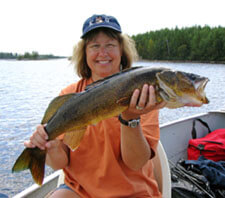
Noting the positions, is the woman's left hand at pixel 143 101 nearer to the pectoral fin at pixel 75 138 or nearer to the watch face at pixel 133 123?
the watch face at pixel 133 123

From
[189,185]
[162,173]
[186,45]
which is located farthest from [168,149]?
[186,45]

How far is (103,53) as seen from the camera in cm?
275

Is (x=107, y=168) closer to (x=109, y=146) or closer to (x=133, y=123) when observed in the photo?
(x=109, y=146)

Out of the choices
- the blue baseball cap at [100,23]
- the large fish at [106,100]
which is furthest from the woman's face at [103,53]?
Answer: the large fish at [106,100]

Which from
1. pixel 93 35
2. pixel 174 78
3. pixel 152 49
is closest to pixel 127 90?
pixel 174 78

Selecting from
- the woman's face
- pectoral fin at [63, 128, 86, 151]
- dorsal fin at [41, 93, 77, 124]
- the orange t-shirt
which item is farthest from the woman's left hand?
the woman's face

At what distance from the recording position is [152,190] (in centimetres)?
255

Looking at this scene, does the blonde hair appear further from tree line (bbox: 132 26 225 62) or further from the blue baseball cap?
tree line (bbox: 132 26 225 62)

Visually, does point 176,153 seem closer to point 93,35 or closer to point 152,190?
point 152,190

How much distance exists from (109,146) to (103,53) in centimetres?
112

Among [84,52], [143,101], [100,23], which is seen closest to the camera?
[143,101]

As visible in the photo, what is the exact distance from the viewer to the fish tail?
2285 millimetres

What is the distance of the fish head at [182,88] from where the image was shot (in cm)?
206

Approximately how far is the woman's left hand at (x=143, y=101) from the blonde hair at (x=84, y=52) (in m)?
1.09
